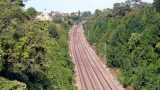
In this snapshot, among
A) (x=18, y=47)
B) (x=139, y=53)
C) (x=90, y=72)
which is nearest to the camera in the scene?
(x=18, y=47)

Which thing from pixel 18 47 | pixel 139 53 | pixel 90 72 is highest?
pixel 18 47

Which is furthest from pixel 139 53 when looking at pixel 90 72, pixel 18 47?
pixel 18 47

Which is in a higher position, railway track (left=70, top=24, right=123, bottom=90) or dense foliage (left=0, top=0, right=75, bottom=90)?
dense foliage (left=0, top=0, right=75, bottom=90)

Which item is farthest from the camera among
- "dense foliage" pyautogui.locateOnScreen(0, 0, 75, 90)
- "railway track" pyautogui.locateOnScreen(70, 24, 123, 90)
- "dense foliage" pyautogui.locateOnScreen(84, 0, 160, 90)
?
"railway track" pyautogui.locateOnScreen(70, 24, 123, 90)

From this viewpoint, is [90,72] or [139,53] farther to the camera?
[90,72]

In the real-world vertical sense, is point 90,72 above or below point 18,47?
below

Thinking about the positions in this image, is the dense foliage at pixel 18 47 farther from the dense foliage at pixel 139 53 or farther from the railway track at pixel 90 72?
the railway track at pixel 90 72

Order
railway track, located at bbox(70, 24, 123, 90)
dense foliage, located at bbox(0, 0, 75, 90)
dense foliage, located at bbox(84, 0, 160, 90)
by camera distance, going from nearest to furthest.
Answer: dense foliage, located at bbox(0, 0, 75, 90)
dense foliage, located at bbox(84, 0, 160, 90)
railway track, located at bbox(70, 24, 123, 90)

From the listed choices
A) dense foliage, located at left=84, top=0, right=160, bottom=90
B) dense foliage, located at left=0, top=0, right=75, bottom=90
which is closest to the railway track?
dense foliage, located at left=84, top=0, right=160, bottom=90

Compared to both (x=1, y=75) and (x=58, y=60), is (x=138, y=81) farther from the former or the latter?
(x=1, y=75)

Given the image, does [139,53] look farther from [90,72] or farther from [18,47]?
[18,47]

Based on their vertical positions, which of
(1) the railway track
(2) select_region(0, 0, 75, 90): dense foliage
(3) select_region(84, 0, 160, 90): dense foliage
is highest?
(2) select_region(0, 0, 75, 90): dense foliage

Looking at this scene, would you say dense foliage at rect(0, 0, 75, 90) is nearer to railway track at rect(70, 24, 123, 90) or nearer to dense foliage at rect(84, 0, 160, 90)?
dense foliage at rect(84, 0, 160, 90)
